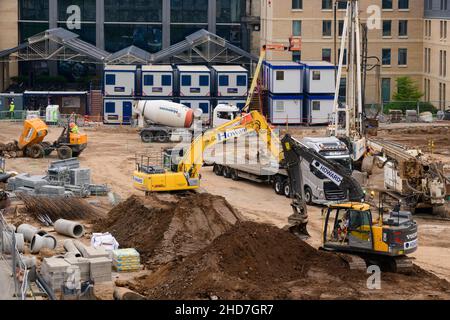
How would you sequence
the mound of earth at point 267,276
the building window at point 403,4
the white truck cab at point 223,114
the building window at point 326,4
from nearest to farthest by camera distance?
the mound of earth at point 267,276, the white truck cab at point 223,114, the building window at point 326,4, the building window at point 403,4

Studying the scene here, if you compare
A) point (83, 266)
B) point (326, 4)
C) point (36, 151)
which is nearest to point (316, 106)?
point (326, 4)

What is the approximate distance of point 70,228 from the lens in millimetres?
37219

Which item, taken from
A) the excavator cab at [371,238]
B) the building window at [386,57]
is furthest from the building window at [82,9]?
the excavator cab at [371,238]

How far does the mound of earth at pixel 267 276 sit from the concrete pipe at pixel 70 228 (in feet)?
19.2

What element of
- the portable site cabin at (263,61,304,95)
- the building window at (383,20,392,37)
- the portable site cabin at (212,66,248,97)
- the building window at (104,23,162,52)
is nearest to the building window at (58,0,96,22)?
the building window at (104,23,162,52)

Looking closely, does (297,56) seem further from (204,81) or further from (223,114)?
(223,114)

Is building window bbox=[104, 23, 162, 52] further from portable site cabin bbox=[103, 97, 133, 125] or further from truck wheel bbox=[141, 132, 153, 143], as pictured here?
truck wheel bbox=[141, 132, 153, 143]

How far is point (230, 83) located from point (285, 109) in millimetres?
3692

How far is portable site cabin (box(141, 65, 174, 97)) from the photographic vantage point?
68.8m

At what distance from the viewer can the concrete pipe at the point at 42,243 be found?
34719 millimetres

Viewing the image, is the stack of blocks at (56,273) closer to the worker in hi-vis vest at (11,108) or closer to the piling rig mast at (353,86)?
the piling rig mast at (353,86)

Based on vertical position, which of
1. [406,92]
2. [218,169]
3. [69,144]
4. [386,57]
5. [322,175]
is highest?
[386,57]

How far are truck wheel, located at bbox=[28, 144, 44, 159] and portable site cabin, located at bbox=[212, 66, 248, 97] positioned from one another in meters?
16.1
